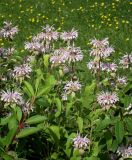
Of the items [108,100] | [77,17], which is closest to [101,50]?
[108,100]

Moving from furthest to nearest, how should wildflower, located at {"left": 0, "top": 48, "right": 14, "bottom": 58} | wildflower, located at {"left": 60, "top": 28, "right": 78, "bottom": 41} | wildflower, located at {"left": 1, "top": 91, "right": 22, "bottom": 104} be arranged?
wildflower, located at {"left": 0, "top": 48, "right": 14, "bottom": 58} → wildflower, located at {"left": 60, "top": 28, "right": 78, "bottom": 41} → wildflower, located at {"left": 1, "top": 91, "right": 22, "bottom": 104}

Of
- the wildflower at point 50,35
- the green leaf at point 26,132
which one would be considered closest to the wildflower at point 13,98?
the green leaf at point 26,132

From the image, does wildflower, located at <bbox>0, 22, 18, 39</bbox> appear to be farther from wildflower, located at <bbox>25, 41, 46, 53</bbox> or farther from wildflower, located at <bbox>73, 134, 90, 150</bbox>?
wildflower, located at <bbox>73, 134, 90, 150</bbox>

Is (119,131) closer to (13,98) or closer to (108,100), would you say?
(108,100)

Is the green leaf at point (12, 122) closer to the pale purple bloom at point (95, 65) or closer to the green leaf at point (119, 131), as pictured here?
the green leaf at point (119, 131)

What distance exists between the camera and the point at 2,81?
410 cm

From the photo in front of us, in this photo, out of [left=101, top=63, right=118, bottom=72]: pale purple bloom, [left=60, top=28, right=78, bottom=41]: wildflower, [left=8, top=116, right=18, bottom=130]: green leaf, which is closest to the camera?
[left=8, top=116, right=18, bottom=130]: green leaf

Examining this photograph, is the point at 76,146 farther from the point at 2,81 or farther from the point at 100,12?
the point at 100,12

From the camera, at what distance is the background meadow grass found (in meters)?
12.1

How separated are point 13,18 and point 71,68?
32.4ft

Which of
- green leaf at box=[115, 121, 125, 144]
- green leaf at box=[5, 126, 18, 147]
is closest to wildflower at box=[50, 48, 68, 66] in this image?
green leaf at box=[115, 121, 125, 144]

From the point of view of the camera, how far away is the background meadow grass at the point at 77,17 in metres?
12.1

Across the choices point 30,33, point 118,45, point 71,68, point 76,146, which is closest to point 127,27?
point 118,45

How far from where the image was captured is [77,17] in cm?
1373
